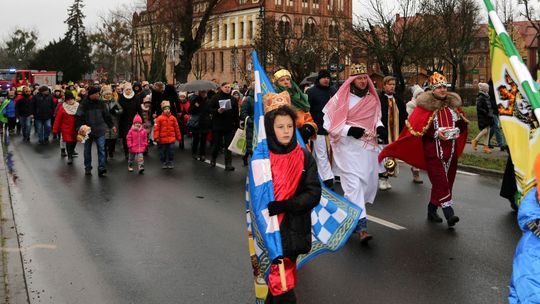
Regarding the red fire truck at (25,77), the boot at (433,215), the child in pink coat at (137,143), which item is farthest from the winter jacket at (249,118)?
the red fire truck at (25,77)

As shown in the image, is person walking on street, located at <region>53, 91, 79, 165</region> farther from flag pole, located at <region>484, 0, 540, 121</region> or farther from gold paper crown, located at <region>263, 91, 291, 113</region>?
flag pole, located at <region>484, 0, 540, 121</region>

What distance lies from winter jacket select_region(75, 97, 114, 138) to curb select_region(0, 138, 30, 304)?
9.96 feet

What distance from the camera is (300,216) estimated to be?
4453 millimetres

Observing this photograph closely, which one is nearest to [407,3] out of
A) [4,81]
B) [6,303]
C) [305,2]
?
[6,303]

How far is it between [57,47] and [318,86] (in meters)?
73.7

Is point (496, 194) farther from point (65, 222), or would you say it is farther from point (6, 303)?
point (6, 303)

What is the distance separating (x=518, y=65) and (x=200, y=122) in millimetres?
12278

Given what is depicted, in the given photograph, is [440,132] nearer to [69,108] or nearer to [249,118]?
[249,118]

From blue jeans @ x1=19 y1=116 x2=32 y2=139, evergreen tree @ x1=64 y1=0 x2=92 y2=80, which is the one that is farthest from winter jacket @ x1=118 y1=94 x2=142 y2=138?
evergreen tree @ x1=64 y1=0 x2=92 y2=80

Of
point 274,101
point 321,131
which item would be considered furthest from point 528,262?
point 321,131

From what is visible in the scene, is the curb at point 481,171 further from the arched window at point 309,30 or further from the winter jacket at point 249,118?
the arched window at point 309,30

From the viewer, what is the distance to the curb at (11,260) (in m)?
5.70

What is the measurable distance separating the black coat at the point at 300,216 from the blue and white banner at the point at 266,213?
0.12 m

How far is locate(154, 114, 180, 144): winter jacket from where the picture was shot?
14.0m
